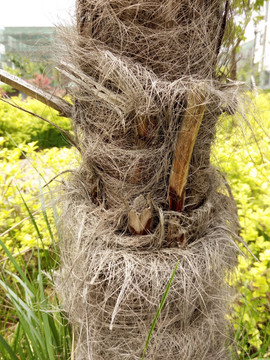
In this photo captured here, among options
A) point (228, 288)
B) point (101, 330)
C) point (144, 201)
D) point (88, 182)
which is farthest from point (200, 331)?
point (88, 182)

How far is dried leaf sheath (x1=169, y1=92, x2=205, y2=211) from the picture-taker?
571mm

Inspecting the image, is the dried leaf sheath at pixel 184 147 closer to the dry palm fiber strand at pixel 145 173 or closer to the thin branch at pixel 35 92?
the dry palm fiber strand at pixel 145 173

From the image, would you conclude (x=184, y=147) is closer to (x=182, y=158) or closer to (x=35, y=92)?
(x=182, y=158)

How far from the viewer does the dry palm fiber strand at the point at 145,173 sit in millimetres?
606

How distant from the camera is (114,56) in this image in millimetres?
611

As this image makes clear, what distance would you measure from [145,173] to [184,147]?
0.12 metres

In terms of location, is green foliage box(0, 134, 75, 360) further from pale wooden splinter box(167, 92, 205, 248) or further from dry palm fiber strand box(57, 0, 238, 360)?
pale wooden splinter box(167, 92, 205, 248)

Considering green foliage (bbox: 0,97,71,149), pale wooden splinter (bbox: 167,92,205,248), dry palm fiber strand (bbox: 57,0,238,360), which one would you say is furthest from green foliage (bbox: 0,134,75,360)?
green foliage (bbox: 0,97,71,149)

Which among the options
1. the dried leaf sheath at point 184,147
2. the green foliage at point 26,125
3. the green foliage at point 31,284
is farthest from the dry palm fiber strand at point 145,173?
the green foliage at point 26,125

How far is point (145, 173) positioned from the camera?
0.67 m

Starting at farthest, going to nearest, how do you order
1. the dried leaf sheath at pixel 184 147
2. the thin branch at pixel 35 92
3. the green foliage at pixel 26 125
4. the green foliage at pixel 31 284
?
the green foliage at pixel 26 125 → the green foliage at pixel 31 284 → the thin branch at pixel 35 92 → the dried leaf sheath at pixel 184 147

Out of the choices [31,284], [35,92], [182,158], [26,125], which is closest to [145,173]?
[182,158]

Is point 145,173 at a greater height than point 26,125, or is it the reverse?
point 145,173

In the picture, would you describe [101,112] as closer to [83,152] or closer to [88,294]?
[83,152]
